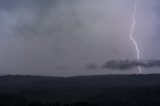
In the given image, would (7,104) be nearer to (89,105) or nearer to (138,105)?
(89,105)

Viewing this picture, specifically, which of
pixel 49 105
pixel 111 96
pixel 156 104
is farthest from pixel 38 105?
pixel 111 96

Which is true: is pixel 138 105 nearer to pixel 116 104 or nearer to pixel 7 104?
pixel 116 104

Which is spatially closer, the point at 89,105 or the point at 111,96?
the point at 89,105

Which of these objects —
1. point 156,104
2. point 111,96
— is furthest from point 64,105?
point 111,96

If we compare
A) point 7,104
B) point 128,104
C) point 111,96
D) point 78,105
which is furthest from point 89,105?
point 111,96

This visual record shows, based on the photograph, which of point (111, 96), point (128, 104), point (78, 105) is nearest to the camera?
point (78, 105)

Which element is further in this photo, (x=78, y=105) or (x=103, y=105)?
(x=103, y=105)

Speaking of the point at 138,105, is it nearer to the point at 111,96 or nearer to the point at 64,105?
the point at 64,105

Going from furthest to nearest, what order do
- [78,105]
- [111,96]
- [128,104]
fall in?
[111,96], [128,104], [78,105]
